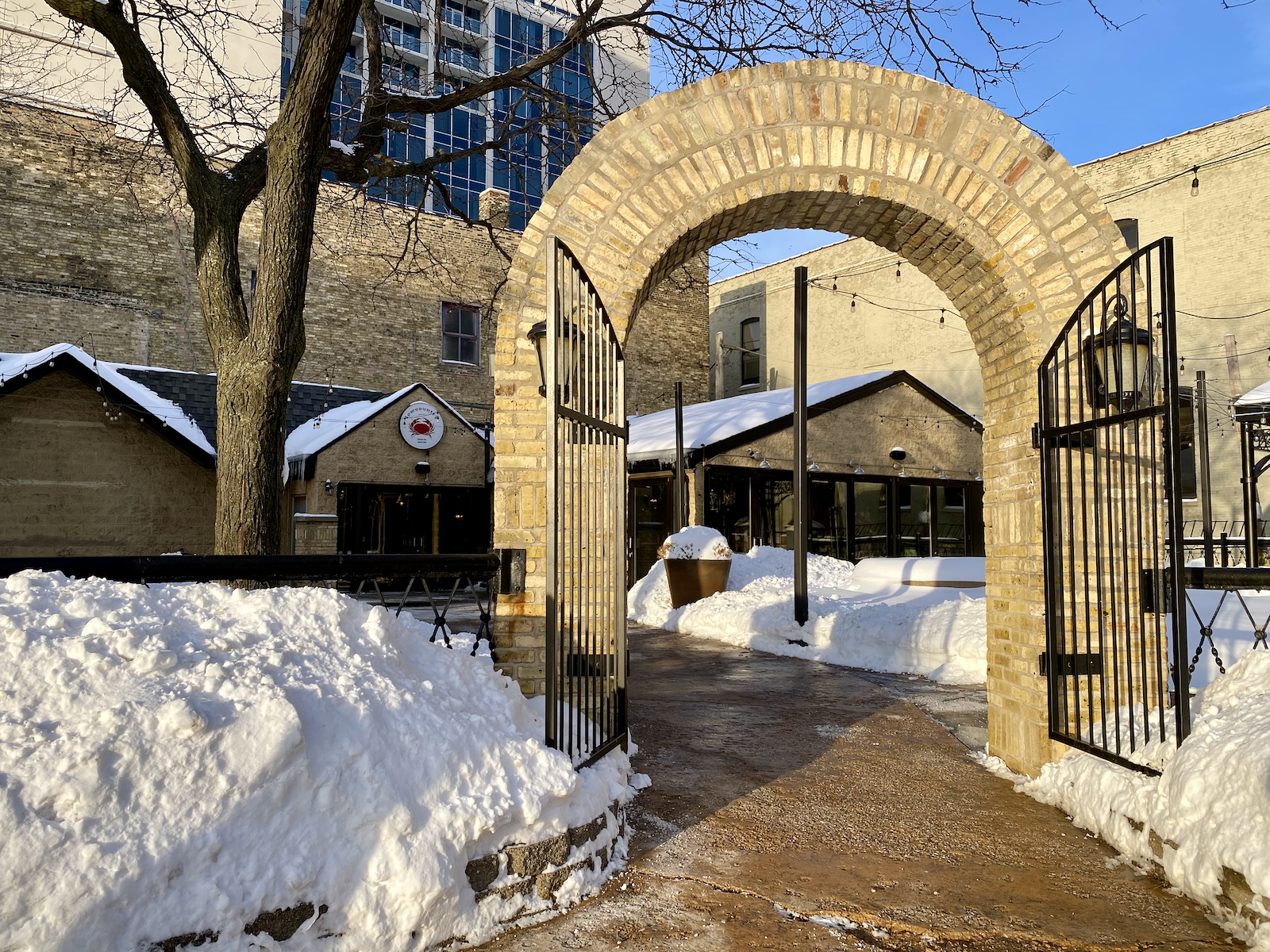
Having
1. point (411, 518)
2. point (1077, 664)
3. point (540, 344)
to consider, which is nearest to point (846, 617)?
point (1077, 664)

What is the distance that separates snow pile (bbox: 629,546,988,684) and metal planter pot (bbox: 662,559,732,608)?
32 centimetres

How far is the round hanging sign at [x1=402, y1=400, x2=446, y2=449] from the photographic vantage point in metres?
16.3

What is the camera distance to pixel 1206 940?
322 cm

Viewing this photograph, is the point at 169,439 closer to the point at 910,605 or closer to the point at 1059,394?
the point at 910,605

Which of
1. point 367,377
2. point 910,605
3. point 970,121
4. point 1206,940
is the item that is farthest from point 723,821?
point 367,377

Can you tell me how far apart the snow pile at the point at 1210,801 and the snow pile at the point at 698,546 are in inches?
366

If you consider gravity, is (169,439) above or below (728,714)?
above

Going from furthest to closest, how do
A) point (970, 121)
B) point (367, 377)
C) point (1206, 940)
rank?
point (367, 377), point (970, 121), point (1206, 940)

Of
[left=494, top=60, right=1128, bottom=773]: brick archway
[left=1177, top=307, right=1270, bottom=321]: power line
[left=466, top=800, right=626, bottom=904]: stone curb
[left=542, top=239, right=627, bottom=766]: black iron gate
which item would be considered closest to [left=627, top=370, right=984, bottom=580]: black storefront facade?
[left=1177, top=307, right=1270, bottom=321]: power line

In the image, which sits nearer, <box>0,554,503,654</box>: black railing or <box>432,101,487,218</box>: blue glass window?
<box>0,554,503,654</box>: black railing

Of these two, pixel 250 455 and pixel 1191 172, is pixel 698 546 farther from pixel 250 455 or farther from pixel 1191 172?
pixel 1191 172

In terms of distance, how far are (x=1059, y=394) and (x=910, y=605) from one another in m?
5.81

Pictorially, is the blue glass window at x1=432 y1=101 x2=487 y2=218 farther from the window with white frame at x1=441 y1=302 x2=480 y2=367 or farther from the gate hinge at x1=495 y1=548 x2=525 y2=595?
the gate hinge at x1=495 y1=548 x2=525 y2=595

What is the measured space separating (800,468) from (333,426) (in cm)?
908
